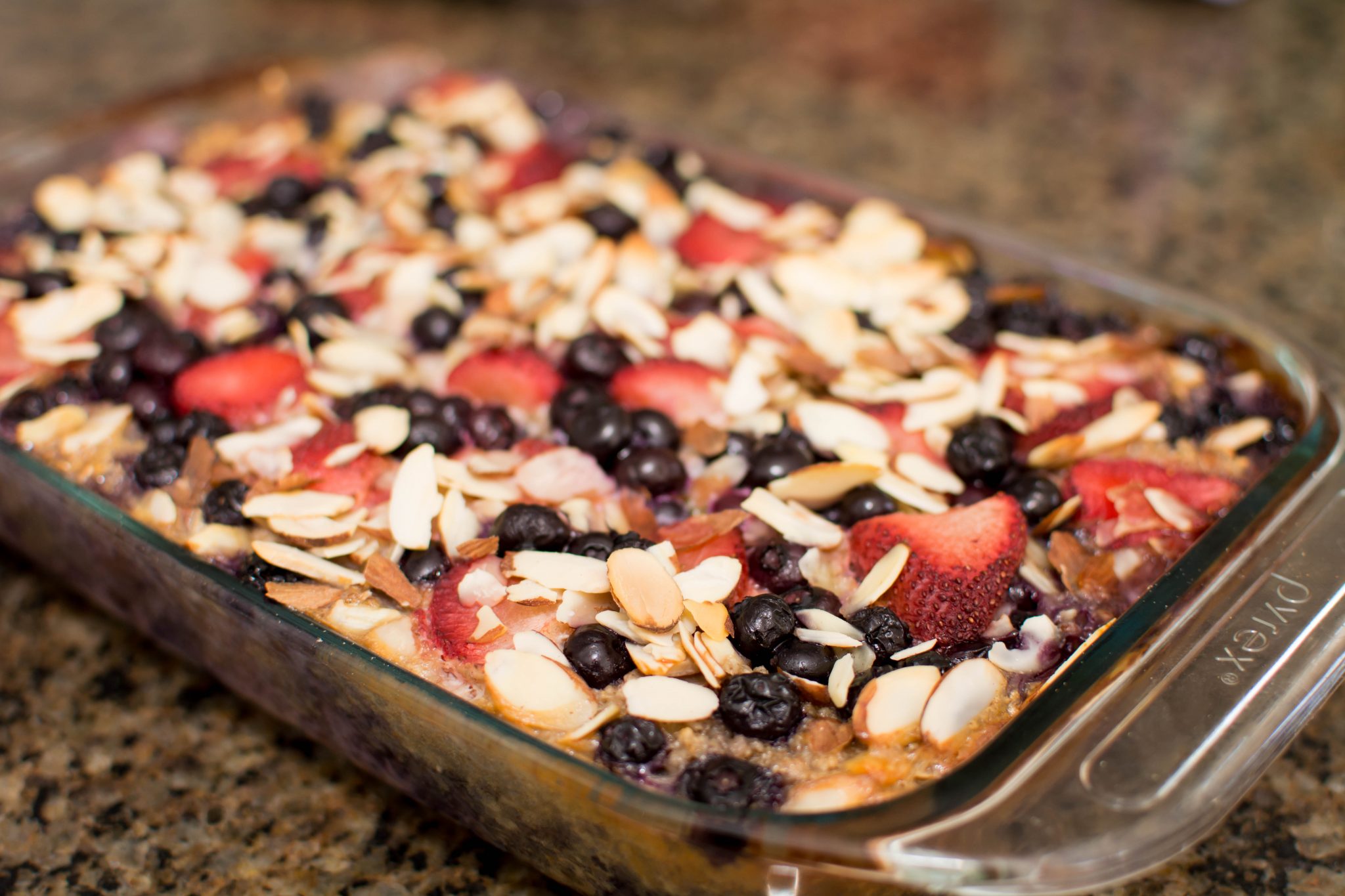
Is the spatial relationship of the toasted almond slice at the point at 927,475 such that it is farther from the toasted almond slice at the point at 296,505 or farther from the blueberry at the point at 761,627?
the toasted almond slice at the point at 296,505

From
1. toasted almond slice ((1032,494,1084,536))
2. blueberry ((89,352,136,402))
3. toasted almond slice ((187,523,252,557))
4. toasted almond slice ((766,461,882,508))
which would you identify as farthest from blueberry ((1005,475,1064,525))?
blueberry ((89,352,136,402))

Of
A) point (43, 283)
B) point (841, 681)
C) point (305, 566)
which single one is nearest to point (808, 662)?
point (841, 681)

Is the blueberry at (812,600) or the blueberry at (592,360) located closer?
the blueberry at (812,600)

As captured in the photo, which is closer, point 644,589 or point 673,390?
point 644,589

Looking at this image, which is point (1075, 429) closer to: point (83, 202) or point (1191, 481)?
point (1191, 481)

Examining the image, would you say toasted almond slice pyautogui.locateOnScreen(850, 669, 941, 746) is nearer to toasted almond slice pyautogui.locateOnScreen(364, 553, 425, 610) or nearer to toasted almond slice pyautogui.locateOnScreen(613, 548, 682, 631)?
toasted almond slice pyautogui.locateOnScreen(613, 548, 682, 631)

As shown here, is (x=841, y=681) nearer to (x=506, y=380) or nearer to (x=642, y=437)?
(x=642, y=437)

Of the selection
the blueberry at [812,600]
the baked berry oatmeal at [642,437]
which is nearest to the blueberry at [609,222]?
the baked berry oatmeal at [642,437]
